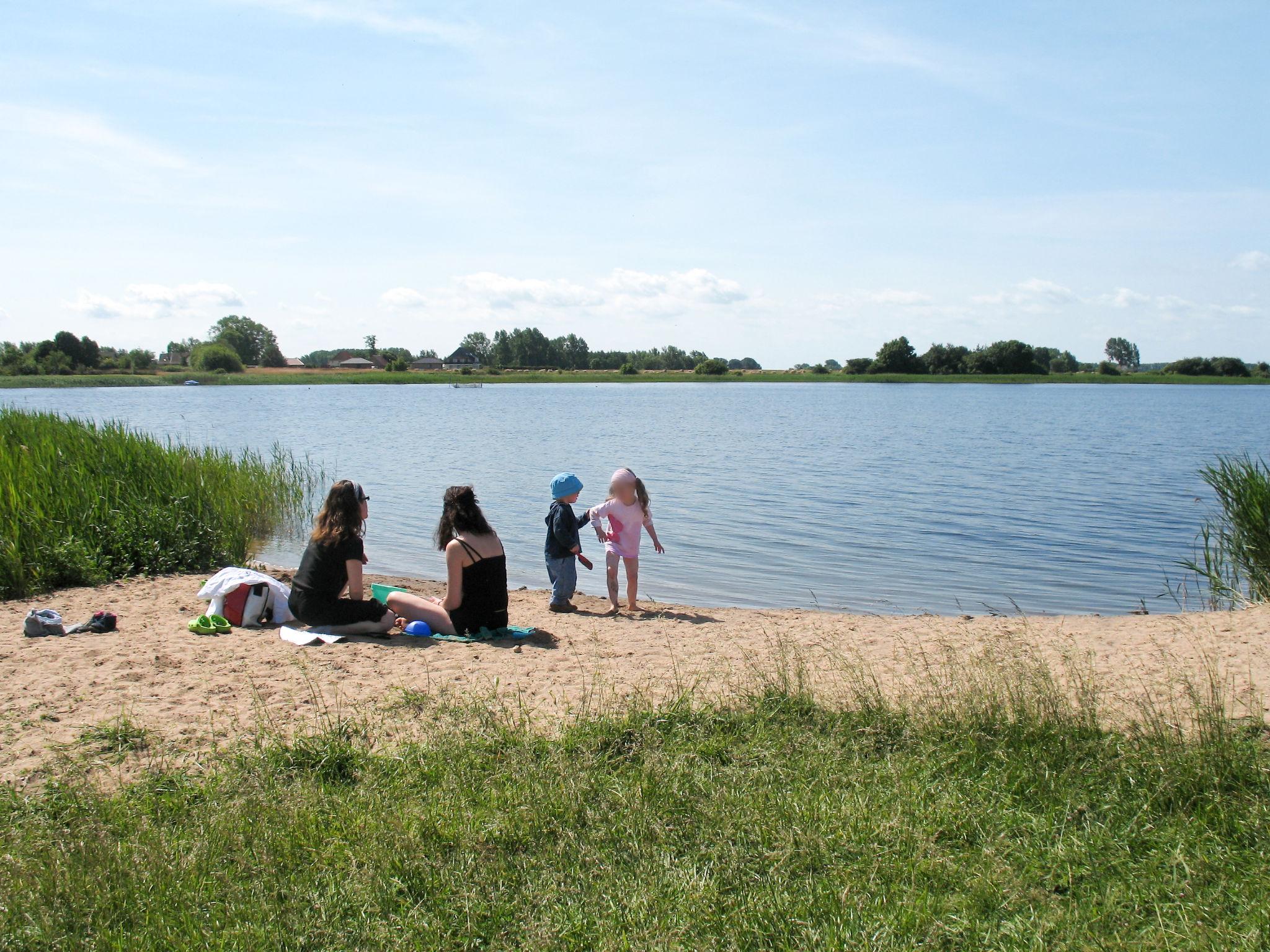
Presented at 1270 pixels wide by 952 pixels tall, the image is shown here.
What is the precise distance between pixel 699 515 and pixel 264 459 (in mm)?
14120

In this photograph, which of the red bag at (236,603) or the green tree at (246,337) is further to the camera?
the green tree at (246,337)

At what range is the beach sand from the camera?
5.68 metres

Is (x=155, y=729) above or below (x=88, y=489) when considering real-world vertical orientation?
below

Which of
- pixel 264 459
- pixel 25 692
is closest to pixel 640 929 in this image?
pixel 25 692

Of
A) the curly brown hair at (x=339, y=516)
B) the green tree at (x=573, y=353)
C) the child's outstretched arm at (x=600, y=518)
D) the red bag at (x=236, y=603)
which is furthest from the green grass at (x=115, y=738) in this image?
the green tree at (x=573, y=353)

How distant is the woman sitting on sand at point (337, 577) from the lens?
8.15 meters

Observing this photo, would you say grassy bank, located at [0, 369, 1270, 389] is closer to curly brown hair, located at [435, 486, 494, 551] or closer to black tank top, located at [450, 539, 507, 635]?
curly brown hair, located at [435, 486, 494, 551]

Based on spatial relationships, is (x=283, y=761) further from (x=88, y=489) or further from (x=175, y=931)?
(x=88, y=489)

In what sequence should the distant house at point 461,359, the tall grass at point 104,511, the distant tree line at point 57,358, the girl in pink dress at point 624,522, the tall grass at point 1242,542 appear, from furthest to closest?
the distant house at point 461,359 < the distant tree line at point 57,358 < the tall grass at point 1242,542 < the tall grass at point 104,511 < the girl in pink dress at point 624,522

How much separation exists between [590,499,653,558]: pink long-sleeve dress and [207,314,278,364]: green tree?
158596 mm

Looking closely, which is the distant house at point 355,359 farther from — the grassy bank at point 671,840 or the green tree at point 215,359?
the grassy bank at point 671,840

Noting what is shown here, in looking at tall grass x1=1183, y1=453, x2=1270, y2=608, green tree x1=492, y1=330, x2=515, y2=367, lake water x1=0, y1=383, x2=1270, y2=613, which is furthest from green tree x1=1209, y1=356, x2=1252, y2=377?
tall grass x1=1183, y1=453, x2=1270, y2=608

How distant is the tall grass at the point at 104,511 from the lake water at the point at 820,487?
9.20 feet

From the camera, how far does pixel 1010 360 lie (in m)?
123
